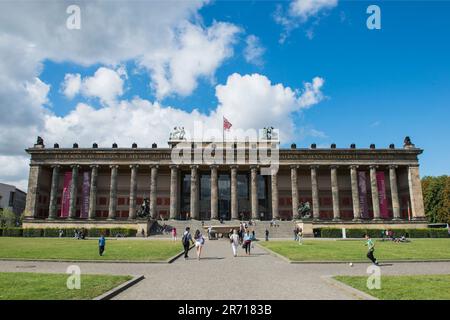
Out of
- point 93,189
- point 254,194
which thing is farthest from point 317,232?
point 93,189

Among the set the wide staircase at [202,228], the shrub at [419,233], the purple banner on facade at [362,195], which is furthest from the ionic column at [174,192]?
the shrub at [419,233]

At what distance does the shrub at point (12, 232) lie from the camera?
56.3m

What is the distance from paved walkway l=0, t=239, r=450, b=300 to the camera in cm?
1209

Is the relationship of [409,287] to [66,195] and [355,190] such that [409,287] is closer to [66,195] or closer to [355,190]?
[355,190]

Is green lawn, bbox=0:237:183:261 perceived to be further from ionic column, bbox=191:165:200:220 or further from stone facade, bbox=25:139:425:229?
ionic column, bbox=191:165:200:220

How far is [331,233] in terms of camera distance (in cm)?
5456

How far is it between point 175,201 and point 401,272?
56.3 m

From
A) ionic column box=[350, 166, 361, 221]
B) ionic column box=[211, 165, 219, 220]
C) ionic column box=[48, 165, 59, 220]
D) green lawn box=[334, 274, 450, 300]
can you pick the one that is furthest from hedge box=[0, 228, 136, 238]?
green lawn box=[334, 274, 450, 300]

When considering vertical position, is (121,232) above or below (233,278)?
A: above

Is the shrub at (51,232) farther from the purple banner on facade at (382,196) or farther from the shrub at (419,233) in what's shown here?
the purple banner on facade at (382,196)

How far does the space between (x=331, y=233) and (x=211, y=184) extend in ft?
89.2

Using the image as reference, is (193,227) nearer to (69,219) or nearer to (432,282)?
(69,219)
